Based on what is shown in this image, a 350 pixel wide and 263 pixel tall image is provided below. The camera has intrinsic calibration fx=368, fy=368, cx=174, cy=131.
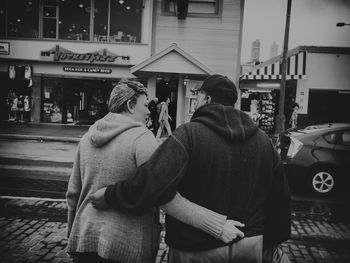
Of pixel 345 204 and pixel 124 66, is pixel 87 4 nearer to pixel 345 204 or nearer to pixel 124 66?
pixel 124 66

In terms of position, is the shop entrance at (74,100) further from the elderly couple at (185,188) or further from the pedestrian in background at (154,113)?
the elderly couple at (185,188)

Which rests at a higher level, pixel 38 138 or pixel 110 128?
pixel 110 128

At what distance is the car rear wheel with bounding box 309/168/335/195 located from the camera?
823cm

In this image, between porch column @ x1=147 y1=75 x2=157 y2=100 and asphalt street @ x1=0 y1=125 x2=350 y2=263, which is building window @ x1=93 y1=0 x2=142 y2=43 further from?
asphalt street @ x1=0 y1=125 x2=350 y2=263

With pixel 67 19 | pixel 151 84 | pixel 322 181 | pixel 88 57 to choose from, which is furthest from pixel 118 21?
pixel 322 181

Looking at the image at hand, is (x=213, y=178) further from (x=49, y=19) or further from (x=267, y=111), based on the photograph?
(x=49, y=19)

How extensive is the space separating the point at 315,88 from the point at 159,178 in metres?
22.0

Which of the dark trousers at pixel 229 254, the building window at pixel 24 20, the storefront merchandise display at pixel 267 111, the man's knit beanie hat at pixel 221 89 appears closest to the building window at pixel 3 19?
the building window at pixel 24 20

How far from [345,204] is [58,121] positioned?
61.0 ft

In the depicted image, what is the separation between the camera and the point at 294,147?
848cm

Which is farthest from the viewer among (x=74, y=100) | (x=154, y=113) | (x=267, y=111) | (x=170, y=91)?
(x=267, y=111)

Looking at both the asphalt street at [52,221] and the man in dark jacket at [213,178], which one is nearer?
the man in dark jacket at [213,178]

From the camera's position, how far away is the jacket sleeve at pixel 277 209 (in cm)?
214

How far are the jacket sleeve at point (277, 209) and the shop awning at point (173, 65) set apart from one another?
16.1m
